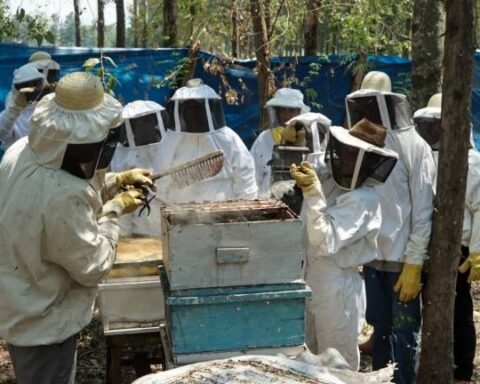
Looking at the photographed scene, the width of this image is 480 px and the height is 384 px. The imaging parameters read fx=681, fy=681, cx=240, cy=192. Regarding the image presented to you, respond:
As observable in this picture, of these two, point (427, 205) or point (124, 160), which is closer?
point (427, 205)

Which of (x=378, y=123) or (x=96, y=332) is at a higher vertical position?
(x=378, y=123)

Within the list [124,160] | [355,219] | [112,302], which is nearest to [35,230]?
[112,302]

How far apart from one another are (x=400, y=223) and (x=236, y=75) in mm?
4476

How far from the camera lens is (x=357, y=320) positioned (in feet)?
11.1

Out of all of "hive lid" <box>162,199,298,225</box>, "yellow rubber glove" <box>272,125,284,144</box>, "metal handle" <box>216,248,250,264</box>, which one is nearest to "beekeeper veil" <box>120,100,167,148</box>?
"yellow rubber glove" <box>272,125,284,144</box>

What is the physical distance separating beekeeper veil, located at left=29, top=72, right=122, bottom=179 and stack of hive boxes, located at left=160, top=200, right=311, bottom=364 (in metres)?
0.44

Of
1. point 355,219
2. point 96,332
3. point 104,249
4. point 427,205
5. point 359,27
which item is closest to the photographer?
point 104,249

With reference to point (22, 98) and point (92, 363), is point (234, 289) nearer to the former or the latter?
point (92, 363)

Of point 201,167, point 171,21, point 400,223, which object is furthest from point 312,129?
point 171,21

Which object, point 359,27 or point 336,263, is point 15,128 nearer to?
point 336,263

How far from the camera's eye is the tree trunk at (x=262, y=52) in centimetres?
607

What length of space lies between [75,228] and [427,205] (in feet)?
5.86

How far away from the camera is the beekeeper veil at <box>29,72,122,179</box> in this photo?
2.37m

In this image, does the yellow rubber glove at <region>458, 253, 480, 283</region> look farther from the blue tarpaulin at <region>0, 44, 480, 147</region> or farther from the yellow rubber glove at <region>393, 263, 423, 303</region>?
the blue tarpaulin at <region>0, 44, 480, 147</region>
